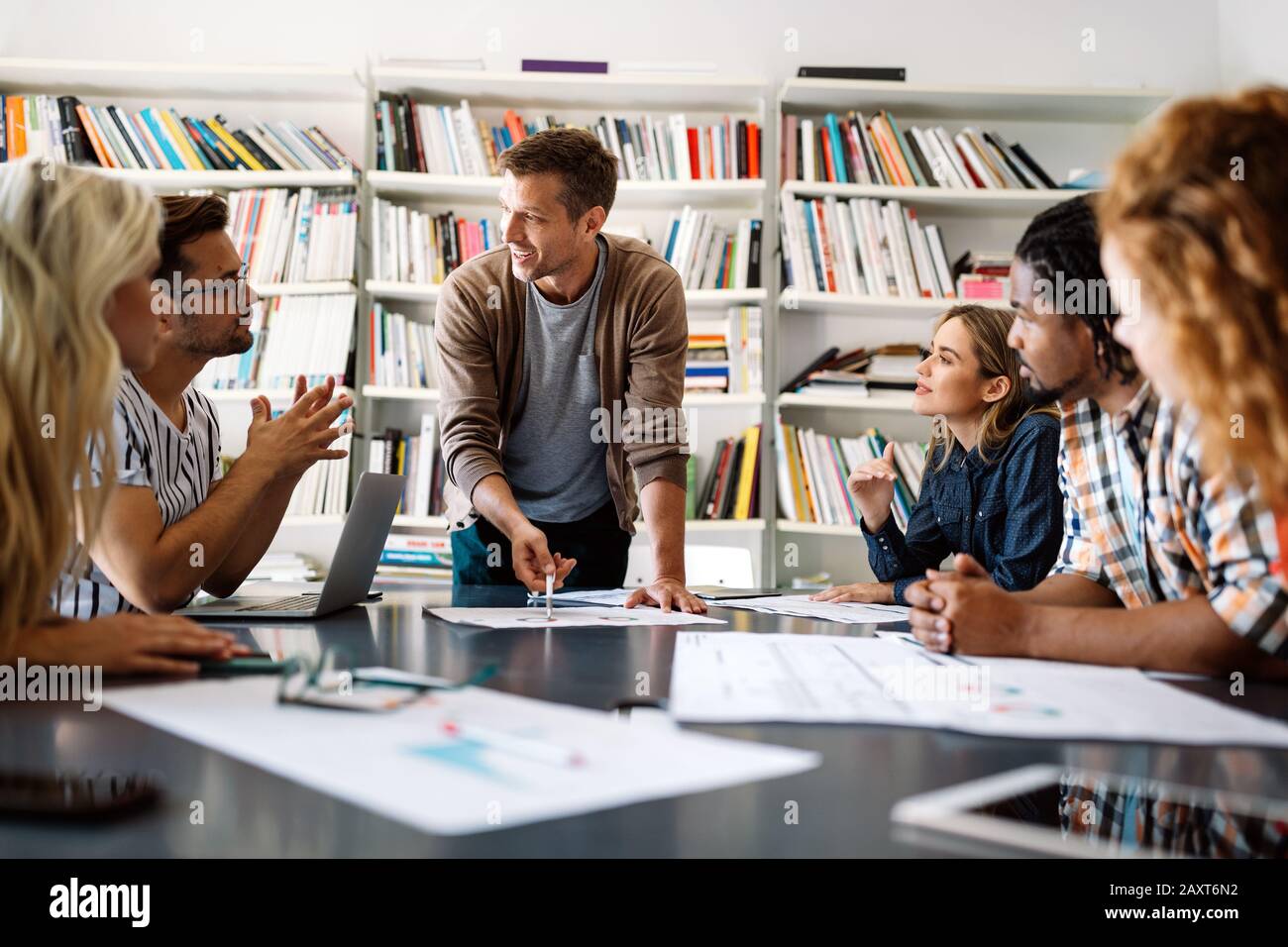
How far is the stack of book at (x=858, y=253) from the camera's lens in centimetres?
322

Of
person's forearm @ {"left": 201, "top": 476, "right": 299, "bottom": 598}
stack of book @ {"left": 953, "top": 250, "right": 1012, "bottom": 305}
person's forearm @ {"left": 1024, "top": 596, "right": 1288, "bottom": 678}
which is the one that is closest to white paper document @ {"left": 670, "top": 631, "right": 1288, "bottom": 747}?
person's forearm @ {"left": 1024, "top": 596, "right": 1288, "bottom": 678}

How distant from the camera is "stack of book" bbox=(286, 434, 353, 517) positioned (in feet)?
10.4

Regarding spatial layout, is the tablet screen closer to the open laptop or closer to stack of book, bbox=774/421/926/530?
the open laptop

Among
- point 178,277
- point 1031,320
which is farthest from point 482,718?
point 178,277

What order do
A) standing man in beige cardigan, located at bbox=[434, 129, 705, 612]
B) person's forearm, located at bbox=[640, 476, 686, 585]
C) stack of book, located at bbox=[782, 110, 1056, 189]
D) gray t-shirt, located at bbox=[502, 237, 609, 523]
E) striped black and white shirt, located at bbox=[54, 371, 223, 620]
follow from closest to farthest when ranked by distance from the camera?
striped black and white shirt, located at bbox=[54, 371, 223, 620]
person's forearm, located at bbox=[640, 476, 686, 585]
standing man in beige cardigan, located at bbox=[434, 129, 705, 612]
gray t-shirt, located at bbox=[502, 237, 609, 523]
stack of book, located at bbox=[782, 110, 1056, 189]

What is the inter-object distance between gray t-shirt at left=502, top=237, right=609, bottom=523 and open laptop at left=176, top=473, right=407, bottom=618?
1.79ft

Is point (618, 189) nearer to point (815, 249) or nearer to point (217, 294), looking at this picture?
point (815, 249)

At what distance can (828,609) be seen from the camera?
1.63 metres

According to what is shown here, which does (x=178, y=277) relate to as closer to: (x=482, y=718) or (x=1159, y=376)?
(x=482, y=718)

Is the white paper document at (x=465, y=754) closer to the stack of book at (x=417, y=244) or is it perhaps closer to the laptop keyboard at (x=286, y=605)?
the laptop keyboard at (x=286, y=605)

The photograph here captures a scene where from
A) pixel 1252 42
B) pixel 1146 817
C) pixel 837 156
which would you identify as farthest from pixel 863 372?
pixel 1146 817

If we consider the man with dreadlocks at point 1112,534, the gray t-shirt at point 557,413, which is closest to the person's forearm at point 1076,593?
the man with dreadlocks at point 1112,534

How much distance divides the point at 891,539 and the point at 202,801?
172 cm

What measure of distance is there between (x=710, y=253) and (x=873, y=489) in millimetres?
1510
